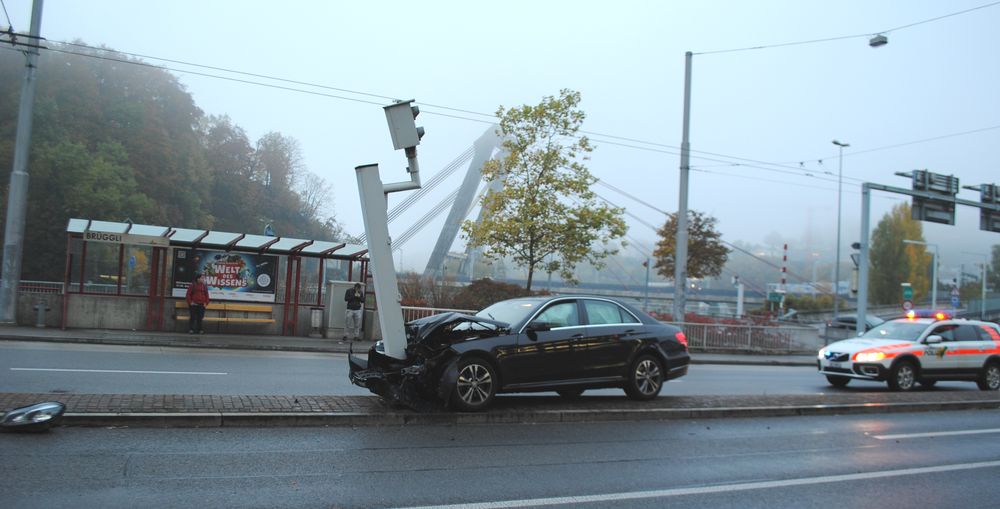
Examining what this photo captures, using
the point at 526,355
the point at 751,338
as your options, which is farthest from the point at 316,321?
the point at 751,338

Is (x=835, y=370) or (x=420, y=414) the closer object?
(x=420, y=414)

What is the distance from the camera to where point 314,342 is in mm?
20312

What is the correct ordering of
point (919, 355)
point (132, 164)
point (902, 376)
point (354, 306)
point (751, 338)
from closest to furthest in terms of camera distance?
point (902, 376) → point (919, 355) → point (354, 306) → point (751, 338) → point (132, 164)

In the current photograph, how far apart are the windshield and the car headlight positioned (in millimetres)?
8289

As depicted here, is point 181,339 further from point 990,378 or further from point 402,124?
point 990,378

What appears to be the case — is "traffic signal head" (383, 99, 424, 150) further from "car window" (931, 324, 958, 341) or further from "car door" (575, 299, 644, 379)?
"car window" (931, 324, 958, 341)

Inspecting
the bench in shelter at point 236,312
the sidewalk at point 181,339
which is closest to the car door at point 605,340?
the sidewalk at point 181,339

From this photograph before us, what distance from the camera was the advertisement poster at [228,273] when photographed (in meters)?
20.6

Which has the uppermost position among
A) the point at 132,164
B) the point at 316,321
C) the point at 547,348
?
the point at 132,164

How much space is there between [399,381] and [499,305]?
2.44 meters

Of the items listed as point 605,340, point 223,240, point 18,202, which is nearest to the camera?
point 605,340

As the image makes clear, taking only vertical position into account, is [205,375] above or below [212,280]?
below

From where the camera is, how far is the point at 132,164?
5334 centimetres

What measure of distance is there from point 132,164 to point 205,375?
47826mm
